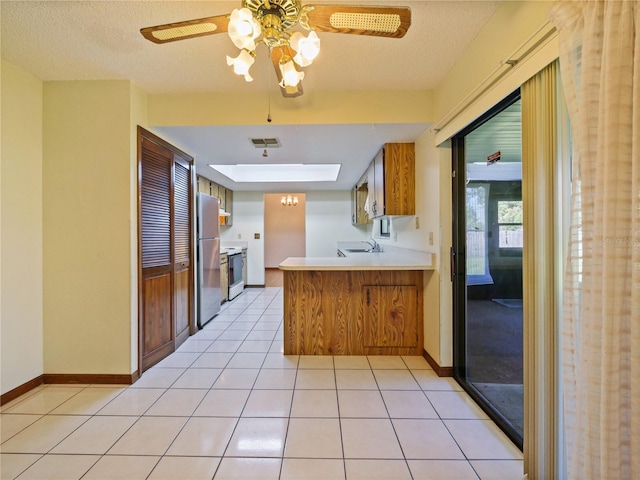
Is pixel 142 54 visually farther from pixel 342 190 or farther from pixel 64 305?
pixel 342 190

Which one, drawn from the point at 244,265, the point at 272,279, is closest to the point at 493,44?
the point at 244,265

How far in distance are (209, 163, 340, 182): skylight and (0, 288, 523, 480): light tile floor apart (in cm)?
343

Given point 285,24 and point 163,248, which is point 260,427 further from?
point 285,24

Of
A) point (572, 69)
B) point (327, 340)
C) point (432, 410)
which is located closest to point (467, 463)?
point (432, 410)

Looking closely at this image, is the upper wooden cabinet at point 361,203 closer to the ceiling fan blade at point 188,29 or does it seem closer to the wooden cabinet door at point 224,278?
the wooden cabinet door at point 224,278

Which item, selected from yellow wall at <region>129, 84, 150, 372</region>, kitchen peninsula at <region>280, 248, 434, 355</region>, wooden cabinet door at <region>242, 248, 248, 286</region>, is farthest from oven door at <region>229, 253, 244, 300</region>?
yellow wall at <region>129, 84, 150, 372</region>

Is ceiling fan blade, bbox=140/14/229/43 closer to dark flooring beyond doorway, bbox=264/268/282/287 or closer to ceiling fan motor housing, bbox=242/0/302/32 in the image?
ceiling fan motor housing, bbox=242/0/302/32

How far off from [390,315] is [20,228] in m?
3.04

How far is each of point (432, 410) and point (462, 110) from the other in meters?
1.99

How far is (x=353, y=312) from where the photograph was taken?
273 cm

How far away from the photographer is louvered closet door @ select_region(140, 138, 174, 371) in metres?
2.37

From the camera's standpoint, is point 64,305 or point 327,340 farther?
point 327,340

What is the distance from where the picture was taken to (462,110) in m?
1.88

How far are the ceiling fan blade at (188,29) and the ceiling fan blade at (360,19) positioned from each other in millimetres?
378
